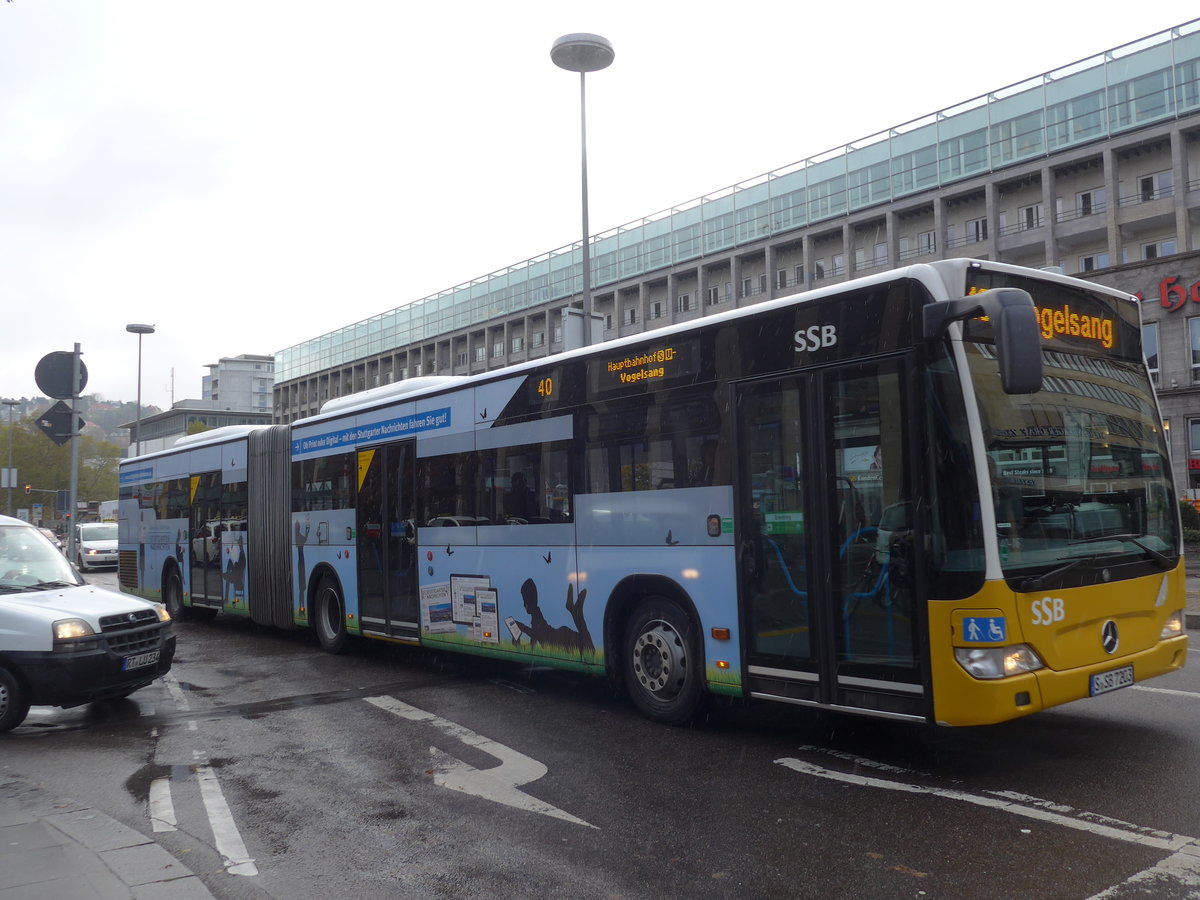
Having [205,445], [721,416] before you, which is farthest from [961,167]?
[721,416]

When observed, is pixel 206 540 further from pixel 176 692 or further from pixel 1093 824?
pixel 1093 824

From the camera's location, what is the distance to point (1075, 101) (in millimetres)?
40938

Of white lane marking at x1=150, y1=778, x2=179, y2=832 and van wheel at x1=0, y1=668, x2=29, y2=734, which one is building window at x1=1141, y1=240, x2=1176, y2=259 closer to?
van wheel at x1=0, y1=668, x2=29, y2=734

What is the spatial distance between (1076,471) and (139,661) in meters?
7.52

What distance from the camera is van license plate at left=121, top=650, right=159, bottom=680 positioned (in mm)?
8195

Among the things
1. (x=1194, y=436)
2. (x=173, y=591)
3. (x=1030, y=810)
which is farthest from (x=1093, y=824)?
(x=1194, y=436)

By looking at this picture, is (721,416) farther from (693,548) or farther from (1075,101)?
(1075,101)

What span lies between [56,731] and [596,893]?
5.89m

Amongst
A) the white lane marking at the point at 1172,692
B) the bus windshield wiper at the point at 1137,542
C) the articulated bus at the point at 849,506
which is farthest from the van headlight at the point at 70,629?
the white lane marking at the point at 1172,692

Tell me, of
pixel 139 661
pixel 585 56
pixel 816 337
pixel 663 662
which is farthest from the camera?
pixel 585 56

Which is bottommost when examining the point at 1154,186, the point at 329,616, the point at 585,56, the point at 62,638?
the point at 329,616

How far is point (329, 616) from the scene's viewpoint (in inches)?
490

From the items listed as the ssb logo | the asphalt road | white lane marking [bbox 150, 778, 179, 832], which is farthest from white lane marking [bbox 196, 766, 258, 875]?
the ssb logo

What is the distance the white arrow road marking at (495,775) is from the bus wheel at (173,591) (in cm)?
1088
